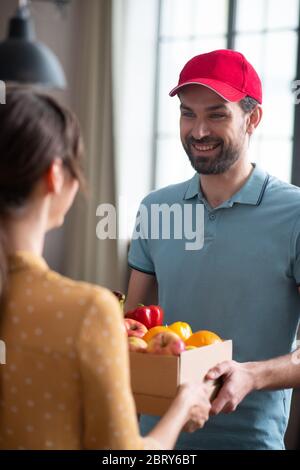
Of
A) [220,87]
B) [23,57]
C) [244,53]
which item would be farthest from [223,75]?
[244,53]

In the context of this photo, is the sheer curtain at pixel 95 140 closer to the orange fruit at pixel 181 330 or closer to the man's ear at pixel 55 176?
the orange fruit at pixel 181 330

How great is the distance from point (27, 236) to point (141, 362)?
50cm

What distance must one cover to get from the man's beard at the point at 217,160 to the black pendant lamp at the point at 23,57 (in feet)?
1.76

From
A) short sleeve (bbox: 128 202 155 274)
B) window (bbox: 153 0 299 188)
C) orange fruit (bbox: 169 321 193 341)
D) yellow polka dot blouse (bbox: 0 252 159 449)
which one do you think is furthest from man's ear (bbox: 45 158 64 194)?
window (bbox: 153 0 299 188)

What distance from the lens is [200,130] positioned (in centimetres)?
196

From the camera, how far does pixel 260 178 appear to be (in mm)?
2000

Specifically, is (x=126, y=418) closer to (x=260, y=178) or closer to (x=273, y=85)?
(x=260, y=178)

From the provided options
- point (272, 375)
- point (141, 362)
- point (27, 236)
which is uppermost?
point (27, 236)

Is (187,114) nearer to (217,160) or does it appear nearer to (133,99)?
(217,160)

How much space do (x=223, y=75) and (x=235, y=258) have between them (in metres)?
0.52

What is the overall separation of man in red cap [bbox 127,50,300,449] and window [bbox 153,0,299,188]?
9.54 feet

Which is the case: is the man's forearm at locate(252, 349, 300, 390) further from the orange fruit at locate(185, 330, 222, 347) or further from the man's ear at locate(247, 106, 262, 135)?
the man's ear at locate(247, 106, 262, 135)

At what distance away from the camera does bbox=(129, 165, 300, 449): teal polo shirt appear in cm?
183

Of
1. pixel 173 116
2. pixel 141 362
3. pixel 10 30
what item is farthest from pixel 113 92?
pixel 141 362
